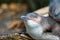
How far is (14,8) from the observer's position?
187 cm

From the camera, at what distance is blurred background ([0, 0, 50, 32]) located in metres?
1.56

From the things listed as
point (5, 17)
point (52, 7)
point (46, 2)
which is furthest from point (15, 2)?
point (52, 7)

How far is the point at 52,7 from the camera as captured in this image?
770mm

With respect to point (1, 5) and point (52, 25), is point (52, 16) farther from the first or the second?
point (1, 5)

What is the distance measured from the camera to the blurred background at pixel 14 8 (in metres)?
1.56

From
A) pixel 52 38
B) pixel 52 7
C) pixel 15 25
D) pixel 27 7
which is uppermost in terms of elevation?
pixel 27 7

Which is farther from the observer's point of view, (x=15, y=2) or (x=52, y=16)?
(x=15, y=2)

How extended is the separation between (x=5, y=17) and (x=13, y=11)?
5.3 inches

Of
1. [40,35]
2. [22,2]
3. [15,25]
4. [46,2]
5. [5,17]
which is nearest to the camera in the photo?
[40,35]

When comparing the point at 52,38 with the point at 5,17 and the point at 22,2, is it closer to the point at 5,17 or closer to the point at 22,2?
the point at 5,17

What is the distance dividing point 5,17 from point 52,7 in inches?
37.9

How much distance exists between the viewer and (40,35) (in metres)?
0.67

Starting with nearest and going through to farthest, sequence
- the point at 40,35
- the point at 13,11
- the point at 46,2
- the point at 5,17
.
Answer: the point at 40,35 → the point at 46,2 → the point at 5,17 → the point at 13,11

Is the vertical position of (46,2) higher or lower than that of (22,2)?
lower
